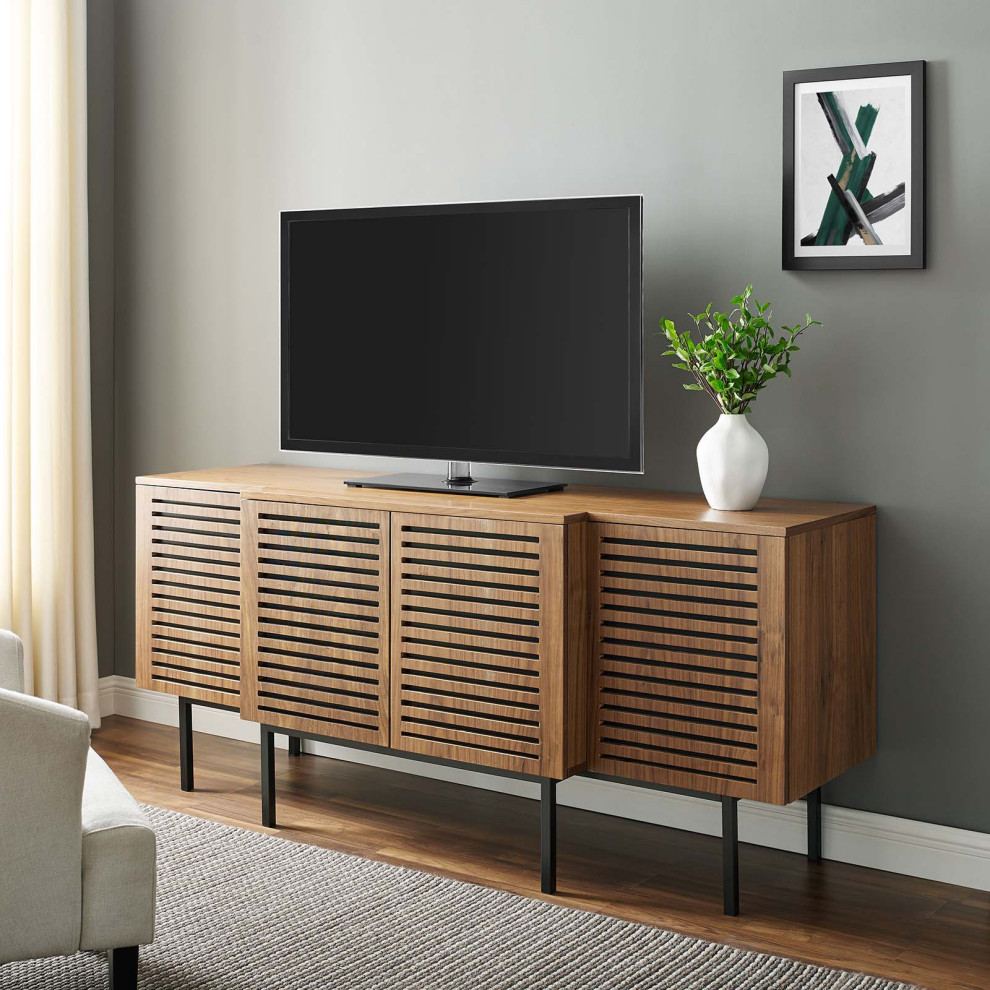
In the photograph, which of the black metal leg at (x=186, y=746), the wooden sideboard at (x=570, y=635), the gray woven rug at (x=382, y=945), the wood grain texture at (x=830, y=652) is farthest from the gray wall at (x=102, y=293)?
the wood grain texture at (x=830, y=652)

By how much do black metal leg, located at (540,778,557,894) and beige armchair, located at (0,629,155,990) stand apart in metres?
1.03

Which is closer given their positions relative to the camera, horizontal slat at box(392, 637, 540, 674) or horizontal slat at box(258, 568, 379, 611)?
horizontal slat at box(392, 637, 540, 674)

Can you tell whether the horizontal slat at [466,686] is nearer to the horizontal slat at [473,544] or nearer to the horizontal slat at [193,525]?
the horizontal slat at [473,544]

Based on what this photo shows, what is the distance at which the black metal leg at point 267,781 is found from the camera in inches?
136

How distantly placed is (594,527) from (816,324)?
725 mm

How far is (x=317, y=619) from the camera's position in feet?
11.0

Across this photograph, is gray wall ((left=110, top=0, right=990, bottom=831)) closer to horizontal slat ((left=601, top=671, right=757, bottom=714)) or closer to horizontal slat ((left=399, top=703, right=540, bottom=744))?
horizontal slat ((left=601, top=671, right=757, bottom=714))

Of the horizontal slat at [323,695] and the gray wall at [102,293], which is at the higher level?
the gray wall at [102,293]

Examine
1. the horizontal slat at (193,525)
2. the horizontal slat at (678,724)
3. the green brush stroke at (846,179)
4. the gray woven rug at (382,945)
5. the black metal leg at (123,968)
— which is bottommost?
the gray woven rug at (382,945)

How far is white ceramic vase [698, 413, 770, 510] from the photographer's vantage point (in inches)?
117

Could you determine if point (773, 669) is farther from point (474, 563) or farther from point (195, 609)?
point (195, 609)

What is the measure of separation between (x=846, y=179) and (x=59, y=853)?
7.33ft

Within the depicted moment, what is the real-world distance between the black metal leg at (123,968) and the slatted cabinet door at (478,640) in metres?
1.02

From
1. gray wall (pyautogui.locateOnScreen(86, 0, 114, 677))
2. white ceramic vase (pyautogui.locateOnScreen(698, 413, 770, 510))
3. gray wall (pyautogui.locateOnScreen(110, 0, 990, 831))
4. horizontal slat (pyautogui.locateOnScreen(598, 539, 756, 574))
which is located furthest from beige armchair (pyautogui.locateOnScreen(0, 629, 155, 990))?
A: gray wall (pyautogui.locateOnScreen(86, 0, 114, 677))
